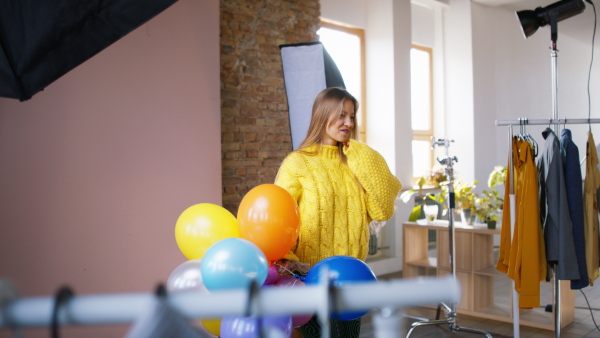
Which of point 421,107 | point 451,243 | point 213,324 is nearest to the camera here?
point 213,324

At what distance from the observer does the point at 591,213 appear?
9.92 ft

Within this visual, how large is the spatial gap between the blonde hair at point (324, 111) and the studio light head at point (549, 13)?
5.31 feet

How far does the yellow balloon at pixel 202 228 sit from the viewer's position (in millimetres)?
1909

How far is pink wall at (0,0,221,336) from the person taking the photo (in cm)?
273

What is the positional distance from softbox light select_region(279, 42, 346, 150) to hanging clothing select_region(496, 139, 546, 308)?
49.3 inches

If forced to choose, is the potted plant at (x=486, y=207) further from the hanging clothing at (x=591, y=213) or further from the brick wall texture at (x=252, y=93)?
the brick wall texture at (x=252, y=93)

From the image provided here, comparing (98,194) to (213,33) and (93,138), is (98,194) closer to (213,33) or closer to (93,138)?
(93,138)

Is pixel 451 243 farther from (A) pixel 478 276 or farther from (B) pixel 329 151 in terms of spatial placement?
(B) pixel 329 151

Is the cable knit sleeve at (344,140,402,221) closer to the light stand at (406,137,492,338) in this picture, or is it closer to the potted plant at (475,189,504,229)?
the light stand at (406,137,492,338)

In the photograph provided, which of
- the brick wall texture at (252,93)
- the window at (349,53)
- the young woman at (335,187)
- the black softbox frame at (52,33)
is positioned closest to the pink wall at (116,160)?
the brick wall texture at (252,93)

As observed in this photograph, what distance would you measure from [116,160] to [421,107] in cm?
→ 480

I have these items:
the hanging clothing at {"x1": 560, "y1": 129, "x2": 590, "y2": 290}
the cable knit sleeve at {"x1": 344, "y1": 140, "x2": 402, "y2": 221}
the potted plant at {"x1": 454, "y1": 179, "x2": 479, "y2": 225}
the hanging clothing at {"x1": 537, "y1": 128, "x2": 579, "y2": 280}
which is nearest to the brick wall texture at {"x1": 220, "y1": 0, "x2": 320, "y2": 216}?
the potted plant at {"x1": 454, "y1": 179, "x2": 479, "y2": 225}

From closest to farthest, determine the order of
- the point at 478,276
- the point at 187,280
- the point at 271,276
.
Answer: the point at 187,280 < the point at 271,276 < the point at 478,276

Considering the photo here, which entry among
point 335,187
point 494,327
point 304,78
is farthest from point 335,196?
point 494,327
